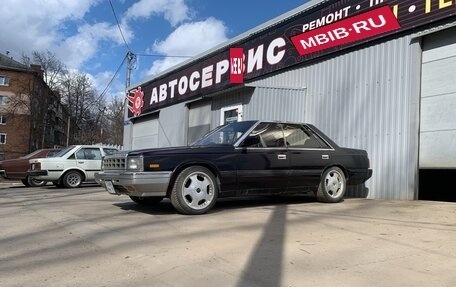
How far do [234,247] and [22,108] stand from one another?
7821cm

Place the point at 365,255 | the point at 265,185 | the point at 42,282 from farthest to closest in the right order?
1. the point at 265,185
2. the point at 365,255
3. the point at 42,282

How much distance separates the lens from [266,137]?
8.89 meters

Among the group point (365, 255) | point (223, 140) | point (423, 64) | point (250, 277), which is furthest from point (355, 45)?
point (250, 277)

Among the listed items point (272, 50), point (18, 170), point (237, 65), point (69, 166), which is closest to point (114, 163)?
point (272, 50)

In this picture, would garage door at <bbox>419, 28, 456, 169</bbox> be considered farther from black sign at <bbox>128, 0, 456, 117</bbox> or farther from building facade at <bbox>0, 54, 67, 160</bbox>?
building facade at <bbox>0, 54, 67, 160</bbox>

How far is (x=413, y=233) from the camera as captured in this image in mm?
6246

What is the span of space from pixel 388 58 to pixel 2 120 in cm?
7866

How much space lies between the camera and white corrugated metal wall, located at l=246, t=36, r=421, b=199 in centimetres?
1025

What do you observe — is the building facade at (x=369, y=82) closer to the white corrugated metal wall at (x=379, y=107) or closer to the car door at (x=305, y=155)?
the white corrugated metal wall at (x=379, y=107)

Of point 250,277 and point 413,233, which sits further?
point 413,233

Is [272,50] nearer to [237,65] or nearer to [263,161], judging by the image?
[237,65]

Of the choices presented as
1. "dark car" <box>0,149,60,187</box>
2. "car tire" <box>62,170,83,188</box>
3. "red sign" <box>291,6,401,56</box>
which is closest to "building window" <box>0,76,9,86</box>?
"dark car" <box>0,149,60,187</box>

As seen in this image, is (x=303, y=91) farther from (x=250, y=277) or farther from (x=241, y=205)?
(x=250, y=277)

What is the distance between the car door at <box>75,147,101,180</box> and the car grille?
947cm
